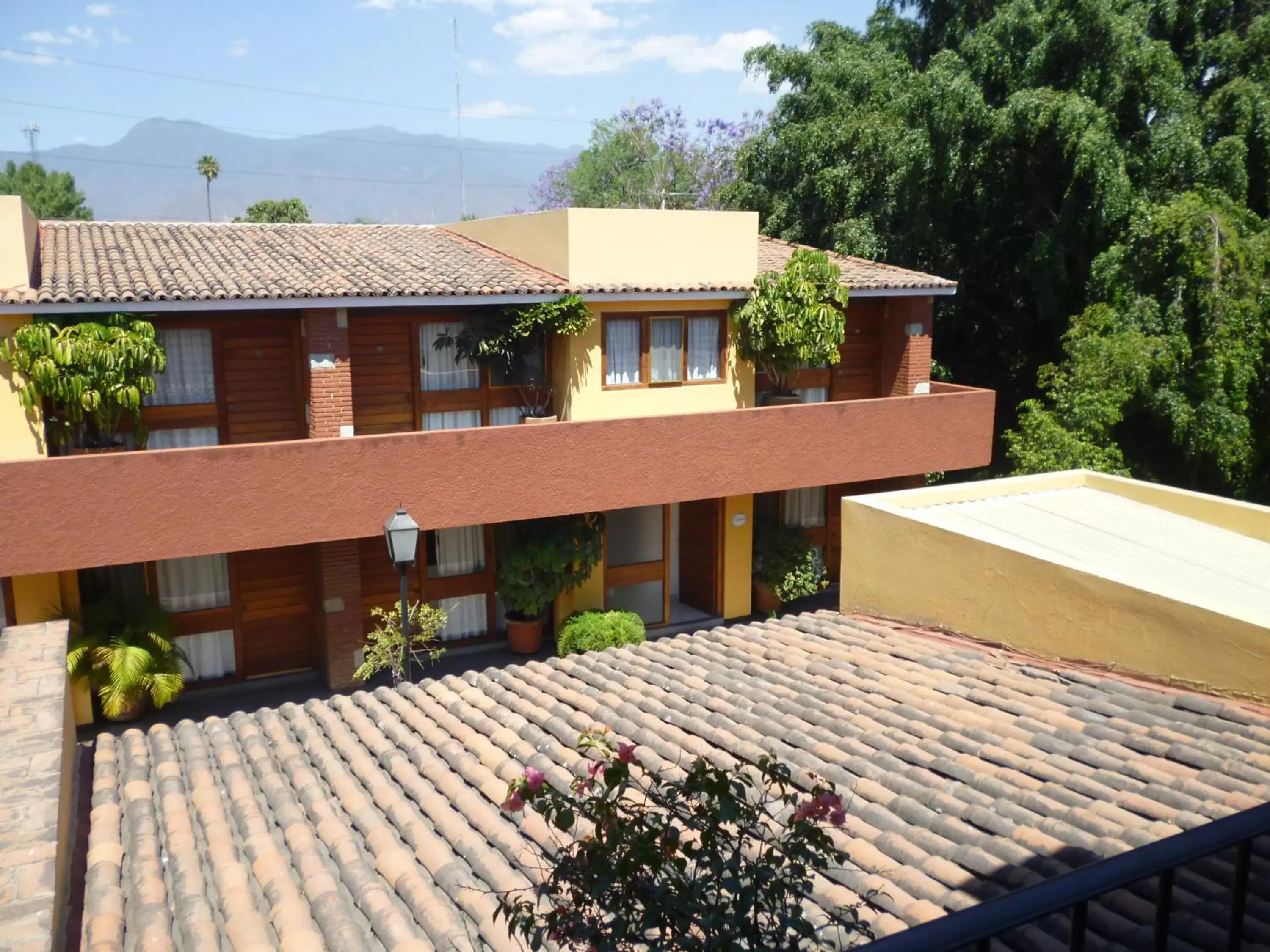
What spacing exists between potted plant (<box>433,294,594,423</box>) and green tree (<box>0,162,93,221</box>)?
235 feet

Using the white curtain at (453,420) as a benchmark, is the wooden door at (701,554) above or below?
below

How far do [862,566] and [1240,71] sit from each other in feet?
56.3

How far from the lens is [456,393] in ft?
59.6

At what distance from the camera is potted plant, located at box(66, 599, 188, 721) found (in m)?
15.1

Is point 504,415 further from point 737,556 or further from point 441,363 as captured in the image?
point 737,556

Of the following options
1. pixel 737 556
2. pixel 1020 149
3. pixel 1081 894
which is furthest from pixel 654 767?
pixel 1020 149

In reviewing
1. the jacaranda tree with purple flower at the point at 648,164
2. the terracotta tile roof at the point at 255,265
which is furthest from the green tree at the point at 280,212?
the terracotta tile roof at the point at 255,265

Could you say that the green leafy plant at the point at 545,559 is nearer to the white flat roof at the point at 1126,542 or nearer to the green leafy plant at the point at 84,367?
the green leafy plant at the point at 84,367

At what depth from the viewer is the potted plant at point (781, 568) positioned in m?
21.0

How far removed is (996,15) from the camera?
891 inches

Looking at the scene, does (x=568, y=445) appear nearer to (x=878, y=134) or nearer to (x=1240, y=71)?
(x=878, y=134)

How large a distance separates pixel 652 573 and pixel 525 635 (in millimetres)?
2902

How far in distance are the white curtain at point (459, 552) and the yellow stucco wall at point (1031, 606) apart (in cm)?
836

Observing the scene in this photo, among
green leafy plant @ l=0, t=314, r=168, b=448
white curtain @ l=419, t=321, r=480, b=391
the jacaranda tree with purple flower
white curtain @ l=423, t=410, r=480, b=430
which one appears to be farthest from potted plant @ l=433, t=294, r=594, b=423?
the jacaranda tree with purple flower
